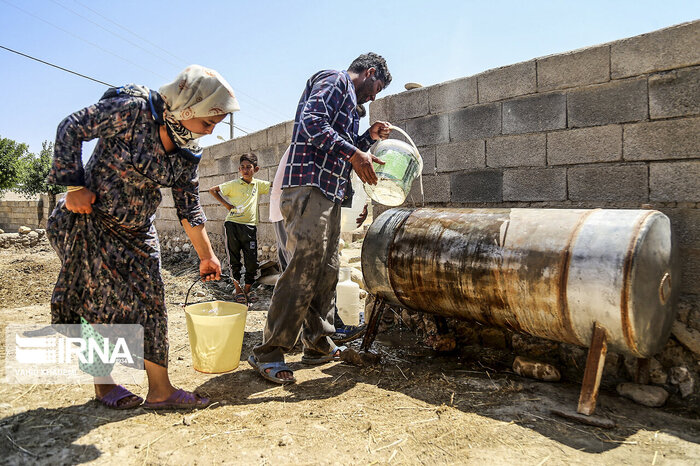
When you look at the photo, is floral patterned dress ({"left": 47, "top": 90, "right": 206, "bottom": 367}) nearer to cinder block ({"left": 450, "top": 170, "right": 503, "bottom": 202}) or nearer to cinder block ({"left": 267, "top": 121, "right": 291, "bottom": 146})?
cinder block ({"left": 450, "top": 170, "right": 503, "bottom": 202})

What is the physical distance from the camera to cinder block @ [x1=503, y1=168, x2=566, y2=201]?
10.5ft

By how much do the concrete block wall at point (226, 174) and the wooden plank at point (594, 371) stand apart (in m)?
4.71

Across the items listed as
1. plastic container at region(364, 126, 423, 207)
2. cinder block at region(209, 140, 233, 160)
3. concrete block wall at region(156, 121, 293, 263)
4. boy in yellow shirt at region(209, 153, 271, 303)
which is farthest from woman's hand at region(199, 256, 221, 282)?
cinder block at region(209, 140, 233, 160)

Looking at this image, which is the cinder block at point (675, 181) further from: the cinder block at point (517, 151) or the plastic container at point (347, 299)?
the plastic container at point (347, 299)

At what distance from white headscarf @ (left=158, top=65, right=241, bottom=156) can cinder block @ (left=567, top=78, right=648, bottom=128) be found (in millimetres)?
2287

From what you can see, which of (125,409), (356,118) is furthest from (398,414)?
(356,118)

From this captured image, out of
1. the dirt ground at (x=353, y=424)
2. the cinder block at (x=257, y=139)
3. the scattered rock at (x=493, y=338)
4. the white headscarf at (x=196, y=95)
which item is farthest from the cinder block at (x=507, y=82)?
the cinder block at (x=257, y=139)

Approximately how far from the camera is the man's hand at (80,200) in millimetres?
1958

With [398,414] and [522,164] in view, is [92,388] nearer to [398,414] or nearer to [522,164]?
[398,414]

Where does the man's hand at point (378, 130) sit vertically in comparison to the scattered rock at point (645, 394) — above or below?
above

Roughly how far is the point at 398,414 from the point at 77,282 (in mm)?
1654

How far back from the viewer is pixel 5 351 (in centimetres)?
329

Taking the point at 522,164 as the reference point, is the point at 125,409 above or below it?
below

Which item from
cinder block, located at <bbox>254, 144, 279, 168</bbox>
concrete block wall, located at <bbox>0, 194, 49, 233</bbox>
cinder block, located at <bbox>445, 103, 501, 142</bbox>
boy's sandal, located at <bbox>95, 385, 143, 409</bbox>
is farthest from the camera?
concrete block wall, located at <bbox>0, 194, 49, 233</bbox>
